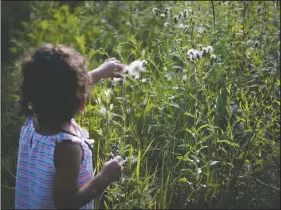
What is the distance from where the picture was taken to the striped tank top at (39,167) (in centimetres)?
239

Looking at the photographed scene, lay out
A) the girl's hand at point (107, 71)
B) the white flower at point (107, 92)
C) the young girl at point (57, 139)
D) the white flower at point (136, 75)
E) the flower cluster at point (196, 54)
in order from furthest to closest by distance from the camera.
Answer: the white flower at point (136, 75) < the white flower at point (107, 92) < the flower cluster at point (196, 54) < the girl's hand at point (107, 71) < the young girl at point (57, 139)

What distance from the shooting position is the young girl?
92.5 inches

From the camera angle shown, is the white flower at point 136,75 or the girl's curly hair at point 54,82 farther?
the white flower at point 136,75

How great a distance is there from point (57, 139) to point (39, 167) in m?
0.14

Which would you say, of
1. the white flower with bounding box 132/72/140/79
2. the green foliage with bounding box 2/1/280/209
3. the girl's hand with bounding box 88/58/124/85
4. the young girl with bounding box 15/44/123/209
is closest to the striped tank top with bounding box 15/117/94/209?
the young girl with bounding box 15/44/123/209

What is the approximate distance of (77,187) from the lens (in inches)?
93.7

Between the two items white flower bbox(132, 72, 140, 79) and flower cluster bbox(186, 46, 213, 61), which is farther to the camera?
white flower bbox(132, 72, 140, 79)

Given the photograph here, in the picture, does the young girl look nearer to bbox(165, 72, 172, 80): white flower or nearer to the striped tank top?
the striped tank top

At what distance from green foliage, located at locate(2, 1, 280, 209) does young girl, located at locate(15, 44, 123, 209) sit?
0.51 m

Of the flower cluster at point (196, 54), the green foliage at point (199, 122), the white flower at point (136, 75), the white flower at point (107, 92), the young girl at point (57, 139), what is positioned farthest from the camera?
the white flower at point (136, 75)

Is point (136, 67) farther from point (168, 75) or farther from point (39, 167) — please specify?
point (39, 167)

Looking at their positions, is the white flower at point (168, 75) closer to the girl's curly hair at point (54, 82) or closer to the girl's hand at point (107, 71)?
the girl's hand at point (107, 71)

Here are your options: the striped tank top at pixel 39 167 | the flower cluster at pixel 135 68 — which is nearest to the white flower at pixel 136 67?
the flower cluster at pixel 135 68

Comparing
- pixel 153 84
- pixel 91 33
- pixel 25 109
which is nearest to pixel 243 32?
pixel 153 84
